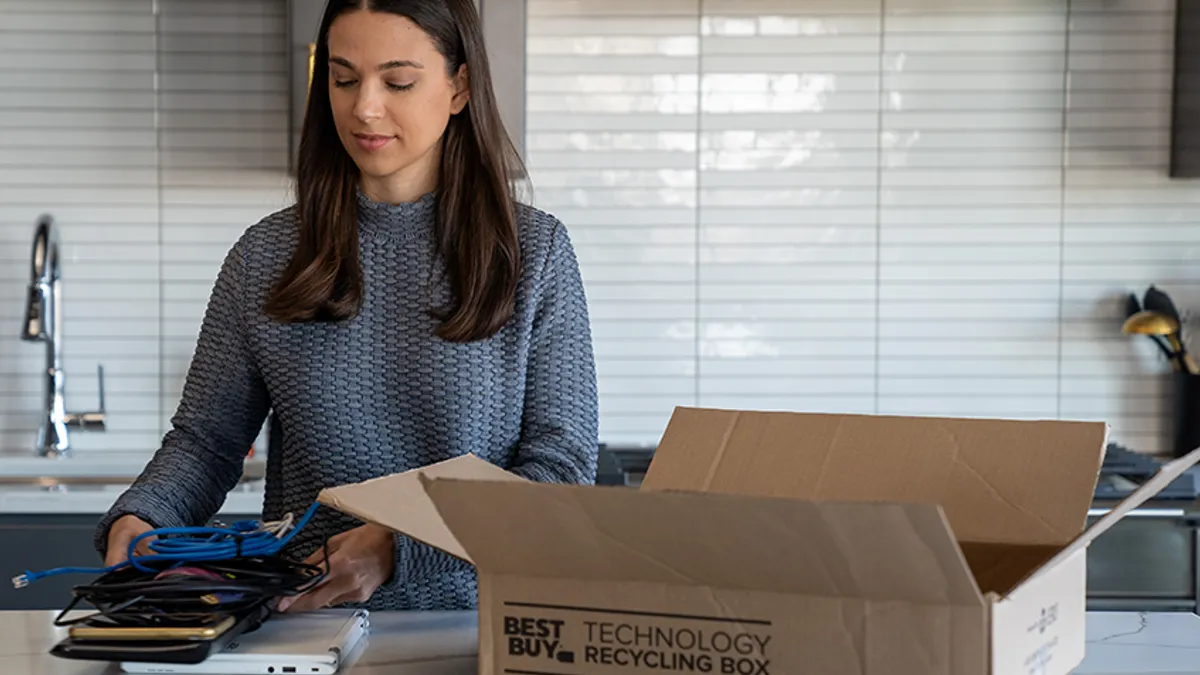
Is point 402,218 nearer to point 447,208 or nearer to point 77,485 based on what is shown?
point 447,208

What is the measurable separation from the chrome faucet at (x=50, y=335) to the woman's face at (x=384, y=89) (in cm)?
145

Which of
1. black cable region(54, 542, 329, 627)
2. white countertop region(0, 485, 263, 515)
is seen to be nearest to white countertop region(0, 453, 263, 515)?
white countertop region(0, 485, 263, 515)

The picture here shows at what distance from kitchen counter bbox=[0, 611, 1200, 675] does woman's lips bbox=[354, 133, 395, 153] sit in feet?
1.74

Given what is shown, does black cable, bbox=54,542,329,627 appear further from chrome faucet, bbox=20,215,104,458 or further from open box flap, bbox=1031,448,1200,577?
chrome faucet, bbox=20,215,104,458

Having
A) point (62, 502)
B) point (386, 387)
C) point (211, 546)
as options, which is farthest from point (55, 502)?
point (211, 546)

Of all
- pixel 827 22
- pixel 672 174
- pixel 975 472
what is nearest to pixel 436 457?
pixel 975 472

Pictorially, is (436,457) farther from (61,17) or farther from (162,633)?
(61,17)

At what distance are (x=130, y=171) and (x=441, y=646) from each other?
6.38 feet

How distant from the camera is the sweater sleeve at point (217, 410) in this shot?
1593 millimetres

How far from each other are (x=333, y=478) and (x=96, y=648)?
486 mm

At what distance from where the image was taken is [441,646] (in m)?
1.30

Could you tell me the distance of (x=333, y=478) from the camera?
1615mm

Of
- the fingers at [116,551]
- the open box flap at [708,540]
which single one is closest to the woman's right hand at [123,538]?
the fingers at [116,551]

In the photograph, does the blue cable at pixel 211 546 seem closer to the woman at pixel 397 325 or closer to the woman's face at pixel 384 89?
the woman at pixel 397 325
